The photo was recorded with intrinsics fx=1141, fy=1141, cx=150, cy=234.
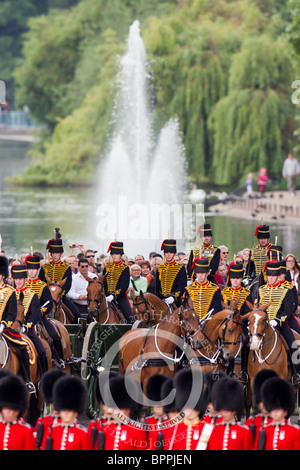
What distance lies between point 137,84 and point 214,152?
7080 mm

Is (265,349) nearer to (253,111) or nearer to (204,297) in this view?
(204,297)

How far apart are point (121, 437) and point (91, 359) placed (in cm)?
480

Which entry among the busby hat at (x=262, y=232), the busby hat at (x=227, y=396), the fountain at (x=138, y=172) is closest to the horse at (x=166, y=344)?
the busby hat at (x=227, y=396)

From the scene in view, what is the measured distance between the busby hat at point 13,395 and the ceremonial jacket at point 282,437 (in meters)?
2.31

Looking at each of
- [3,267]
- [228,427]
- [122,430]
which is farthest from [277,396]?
[3,267]

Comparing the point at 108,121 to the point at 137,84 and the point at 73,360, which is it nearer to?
the point at 137,84

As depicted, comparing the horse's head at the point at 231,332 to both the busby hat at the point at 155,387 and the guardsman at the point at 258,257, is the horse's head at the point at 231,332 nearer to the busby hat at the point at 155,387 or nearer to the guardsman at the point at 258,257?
the busby hat at the point at 155,387

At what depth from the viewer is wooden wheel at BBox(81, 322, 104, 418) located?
15.1 m

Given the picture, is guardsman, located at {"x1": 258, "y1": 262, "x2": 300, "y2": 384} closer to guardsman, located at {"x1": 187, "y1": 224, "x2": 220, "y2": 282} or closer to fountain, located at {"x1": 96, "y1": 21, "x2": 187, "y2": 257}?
guardsman, located at {"x1": 187, "y1": 224, "x2": 220, "y2": 282}

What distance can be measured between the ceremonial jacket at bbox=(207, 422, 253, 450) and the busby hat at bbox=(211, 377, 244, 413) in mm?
245

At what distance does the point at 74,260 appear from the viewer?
19516 mm

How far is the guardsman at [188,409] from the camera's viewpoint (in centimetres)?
1059
